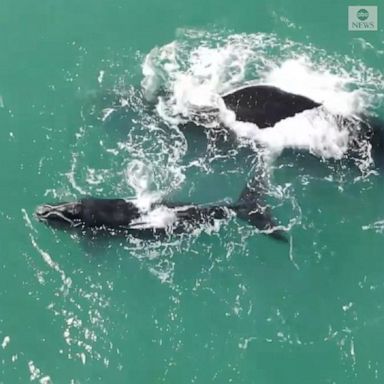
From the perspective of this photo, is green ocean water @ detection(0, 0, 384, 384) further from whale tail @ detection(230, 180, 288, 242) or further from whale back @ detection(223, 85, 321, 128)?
whale back @ detection(223, 85, 321, 128)

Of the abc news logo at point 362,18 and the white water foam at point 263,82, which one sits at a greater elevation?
the abc news logo at point 362,18

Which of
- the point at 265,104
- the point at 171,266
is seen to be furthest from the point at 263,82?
the point at 171,266

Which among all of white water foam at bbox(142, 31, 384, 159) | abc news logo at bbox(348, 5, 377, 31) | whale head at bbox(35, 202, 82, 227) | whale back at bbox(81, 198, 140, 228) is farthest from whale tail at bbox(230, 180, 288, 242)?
abc news logo at bbox(348, 5, 377, 31)

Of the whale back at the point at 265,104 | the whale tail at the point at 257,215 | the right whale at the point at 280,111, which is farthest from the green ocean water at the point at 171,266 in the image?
the whale back at the point at 265,104

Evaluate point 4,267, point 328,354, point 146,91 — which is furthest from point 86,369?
point 146,91

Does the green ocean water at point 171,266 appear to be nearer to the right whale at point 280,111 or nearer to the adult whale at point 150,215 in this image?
the adult whale at point 150,215

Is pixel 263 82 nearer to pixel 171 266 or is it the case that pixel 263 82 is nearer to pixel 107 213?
pixel 107 213

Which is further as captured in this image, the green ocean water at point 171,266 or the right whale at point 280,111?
the right whale at point 280,111

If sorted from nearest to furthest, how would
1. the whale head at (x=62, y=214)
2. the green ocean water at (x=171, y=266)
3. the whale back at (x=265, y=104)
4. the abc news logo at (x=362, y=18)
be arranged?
the green ocean water at (x=171, y=266) → the whale head at (x=62, y=214) → the whale back at (x=265, y=104) → the abc news logo at (x=362, y=18)
